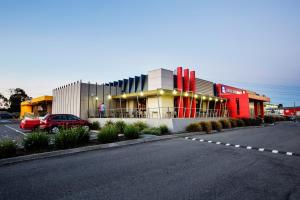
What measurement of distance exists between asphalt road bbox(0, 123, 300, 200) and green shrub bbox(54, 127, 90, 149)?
1.95 m

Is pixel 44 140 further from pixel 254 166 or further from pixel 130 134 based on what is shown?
pixel 254 166

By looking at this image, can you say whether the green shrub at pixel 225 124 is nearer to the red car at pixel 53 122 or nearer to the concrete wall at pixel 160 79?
the concrete wall at pixel 160 79

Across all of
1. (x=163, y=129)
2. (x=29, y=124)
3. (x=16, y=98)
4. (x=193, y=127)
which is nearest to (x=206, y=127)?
(x=193, y=127)

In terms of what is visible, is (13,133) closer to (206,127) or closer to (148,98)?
(148,98)

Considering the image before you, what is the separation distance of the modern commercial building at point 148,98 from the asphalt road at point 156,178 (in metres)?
11.5

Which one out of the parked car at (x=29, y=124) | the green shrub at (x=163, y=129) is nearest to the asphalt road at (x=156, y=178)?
the green shrub at (x=163, y=129)

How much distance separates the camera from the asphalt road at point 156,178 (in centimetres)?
322

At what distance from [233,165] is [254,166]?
0.60 m

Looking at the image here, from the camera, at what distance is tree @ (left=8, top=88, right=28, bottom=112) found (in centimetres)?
7256

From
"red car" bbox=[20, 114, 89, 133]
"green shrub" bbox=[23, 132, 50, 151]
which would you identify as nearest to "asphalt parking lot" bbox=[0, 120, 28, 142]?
"red car" bbox=[20, 114, 89, 133]

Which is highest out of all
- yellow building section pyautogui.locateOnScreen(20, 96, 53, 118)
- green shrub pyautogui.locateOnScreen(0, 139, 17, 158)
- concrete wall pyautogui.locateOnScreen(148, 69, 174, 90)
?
concrete wall pyautogui.locateOnScreen(148, 69, 174, 90)

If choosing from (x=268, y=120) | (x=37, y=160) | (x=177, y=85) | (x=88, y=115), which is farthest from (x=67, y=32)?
(x=268, y=120)

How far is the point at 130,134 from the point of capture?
10.5 m

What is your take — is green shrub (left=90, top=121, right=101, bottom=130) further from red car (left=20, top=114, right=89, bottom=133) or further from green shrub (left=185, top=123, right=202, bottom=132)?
green shrub (left=185, top=123, right=202, bottom=132)
